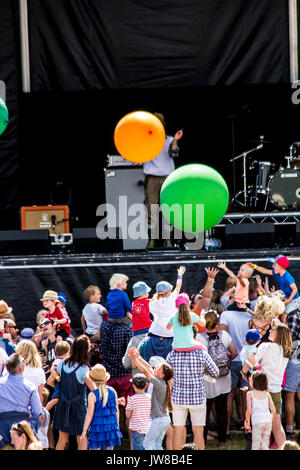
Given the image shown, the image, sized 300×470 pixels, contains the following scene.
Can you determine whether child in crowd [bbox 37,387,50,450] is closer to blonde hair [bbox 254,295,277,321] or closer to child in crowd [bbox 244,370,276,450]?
child in crowd [bbox 244,370,276,450]

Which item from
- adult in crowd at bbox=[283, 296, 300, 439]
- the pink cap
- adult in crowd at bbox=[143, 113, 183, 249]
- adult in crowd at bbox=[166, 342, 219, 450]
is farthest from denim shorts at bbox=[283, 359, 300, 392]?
adult in crowd at bbox=[143, 113, 183, 249]

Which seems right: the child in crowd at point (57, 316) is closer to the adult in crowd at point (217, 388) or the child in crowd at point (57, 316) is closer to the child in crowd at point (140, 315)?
the child in crowd at point (140, 315)

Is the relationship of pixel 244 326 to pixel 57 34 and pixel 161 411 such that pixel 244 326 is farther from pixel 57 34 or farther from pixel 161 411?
pixel 57 34

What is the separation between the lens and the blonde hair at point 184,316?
6.57m

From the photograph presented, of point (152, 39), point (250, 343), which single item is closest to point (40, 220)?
point (152, 39)

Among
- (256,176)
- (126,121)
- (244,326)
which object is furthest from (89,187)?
(244,326)

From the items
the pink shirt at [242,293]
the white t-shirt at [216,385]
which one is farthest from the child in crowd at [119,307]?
the pink shirt at [242,293]

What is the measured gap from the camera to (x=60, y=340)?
23.2 feet

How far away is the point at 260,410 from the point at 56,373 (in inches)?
70.2

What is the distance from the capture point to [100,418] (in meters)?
6.22

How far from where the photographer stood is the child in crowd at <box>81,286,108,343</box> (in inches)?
325

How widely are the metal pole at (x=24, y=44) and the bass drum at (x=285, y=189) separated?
13.9ft

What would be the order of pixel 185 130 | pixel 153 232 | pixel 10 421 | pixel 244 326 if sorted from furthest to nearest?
pixel 185 130 < pixel 153 232 < pixel 244 326 < pixel 10 421

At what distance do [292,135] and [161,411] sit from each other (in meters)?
8.89
